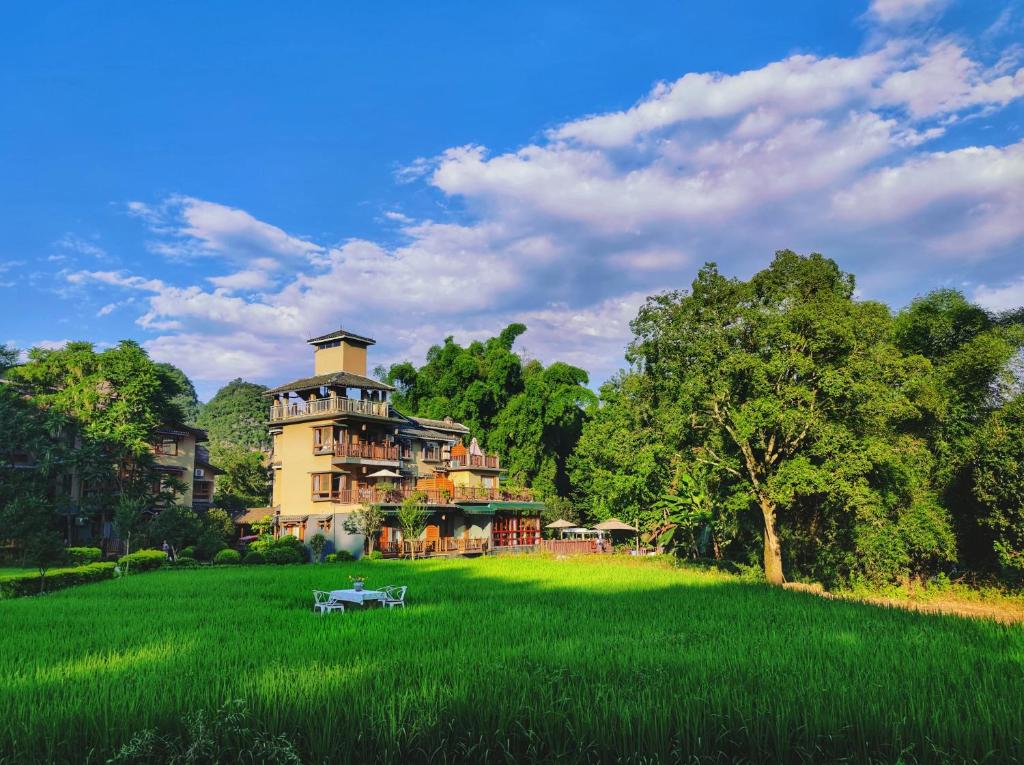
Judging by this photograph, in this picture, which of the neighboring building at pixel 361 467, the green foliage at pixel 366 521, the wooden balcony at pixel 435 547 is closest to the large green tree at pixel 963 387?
the wooden balcony at pixel 435 547

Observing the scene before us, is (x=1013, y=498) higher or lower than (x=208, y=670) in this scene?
higher

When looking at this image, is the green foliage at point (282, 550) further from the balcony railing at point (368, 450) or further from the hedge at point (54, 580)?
the hedge at point (54, 580)

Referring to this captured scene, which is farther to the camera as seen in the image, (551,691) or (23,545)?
(23,545)

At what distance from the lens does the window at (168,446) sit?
147 feet

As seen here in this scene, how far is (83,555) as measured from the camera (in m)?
32.6

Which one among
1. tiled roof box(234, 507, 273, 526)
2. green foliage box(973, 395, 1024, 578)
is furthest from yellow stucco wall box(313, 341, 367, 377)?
green foliage box(973, 395, 1024, 578)

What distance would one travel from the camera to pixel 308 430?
4397cm

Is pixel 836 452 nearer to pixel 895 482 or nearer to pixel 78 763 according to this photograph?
pixel 895 482

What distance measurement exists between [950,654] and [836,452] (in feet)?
Answer: 44.4

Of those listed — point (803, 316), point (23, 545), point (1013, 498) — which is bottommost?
point (23, 545)

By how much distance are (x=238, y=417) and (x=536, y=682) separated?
95.3 metres

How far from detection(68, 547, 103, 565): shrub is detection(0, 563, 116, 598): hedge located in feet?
22.2

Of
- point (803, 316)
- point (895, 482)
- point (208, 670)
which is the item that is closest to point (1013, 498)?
point (895, 482)

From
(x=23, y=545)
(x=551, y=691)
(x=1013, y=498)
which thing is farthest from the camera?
(x=23, y=545)
